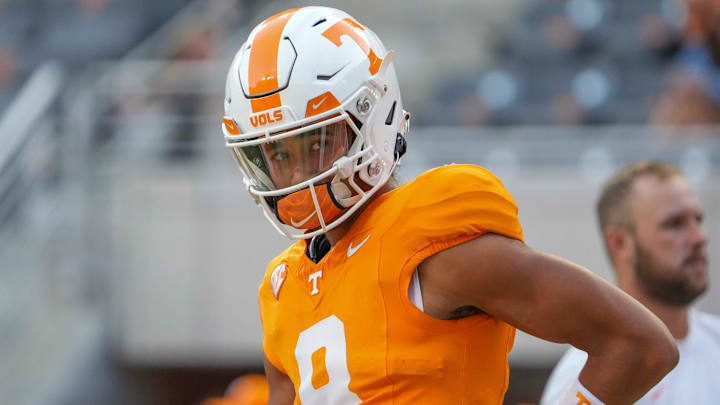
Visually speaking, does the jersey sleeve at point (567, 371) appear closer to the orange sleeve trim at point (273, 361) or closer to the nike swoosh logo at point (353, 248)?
the orange sleeve trim at point (273, 361)

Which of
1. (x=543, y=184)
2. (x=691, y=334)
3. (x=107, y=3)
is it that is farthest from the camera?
(x=107, y=3)

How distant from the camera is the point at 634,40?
21.6 ft

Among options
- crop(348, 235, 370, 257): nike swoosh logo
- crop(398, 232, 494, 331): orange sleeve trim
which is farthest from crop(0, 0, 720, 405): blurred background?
crop(398, 232, 494, 331): orange sleeve trim

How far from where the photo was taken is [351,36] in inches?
72.5

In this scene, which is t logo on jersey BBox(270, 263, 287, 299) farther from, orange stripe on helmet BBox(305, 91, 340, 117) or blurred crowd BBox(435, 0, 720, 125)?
blurred crowd BBox(435, 0, 720, 125)

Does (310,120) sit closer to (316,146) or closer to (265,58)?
(316,146)

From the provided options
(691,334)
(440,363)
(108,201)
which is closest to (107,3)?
(108,201)

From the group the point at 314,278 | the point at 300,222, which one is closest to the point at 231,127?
the point at 300,222

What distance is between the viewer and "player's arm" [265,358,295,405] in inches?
78.0

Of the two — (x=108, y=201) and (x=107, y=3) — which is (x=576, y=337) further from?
(x=107, y=3)

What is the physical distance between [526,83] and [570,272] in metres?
5.22

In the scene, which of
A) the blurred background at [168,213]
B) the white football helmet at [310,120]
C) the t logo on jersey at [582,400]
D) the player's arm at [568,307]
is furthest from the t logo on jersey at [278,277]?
the blurred background at [168,213]

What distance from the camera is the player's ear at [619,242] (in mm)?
2772

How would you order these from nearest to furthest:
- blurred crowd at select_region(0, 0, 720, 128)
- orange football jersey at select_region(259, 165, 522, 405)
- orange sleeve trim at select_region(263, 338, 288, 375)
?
orange football jersey at select_region(259, 165, 522, 405), orange sleeve trim at select_region(263, 338, 288, 375), blurred crowd at select_region(0, 0, 720, 128)
